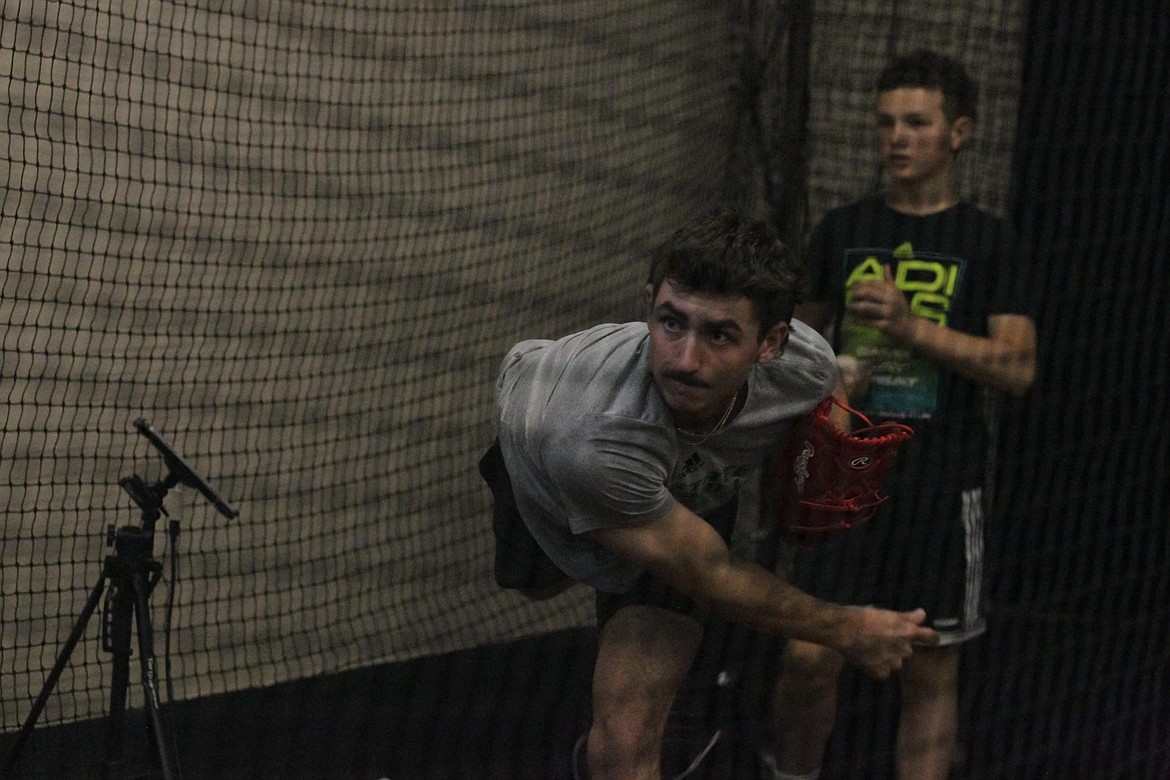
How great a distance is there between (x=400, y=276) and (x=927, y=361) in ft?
4.35

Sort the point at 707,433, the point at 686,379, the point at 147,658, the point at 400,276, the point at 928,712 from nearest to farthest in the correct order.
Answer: the point at 686,379
the point at 707,433
the point at 147,658
the point at 928,712
the point at 400,276

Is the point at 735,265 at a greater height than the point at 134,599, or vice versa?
the point at 735,265

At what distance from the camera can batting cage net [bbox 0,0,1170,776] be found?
2.80 m

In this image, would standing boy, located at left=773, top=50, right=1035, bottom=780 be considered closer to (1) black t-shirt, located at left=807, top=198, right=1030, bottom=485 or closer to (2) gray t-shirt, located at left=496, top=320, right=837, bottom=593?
(1) black t-shirt, located at left=807, top=198, right=1030, bottom=485

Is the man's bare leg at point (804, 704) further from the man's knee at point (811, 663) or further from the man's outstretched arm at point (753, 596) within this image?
the man's outstretched arm at point (753, 596)

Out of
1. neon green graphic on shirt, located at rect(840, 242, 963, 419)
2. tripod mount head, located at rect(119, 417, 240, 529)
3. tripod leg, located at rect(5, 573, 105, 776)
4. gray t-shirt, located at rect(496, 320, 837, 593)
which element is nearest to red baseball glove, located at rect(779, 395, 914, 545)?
gray t-shirt, located at rect(496, 320, 837, 593)

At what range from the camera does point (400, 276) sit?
3.25 meters

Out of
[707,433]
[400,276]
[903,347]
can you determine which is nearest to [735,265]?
[707,433]

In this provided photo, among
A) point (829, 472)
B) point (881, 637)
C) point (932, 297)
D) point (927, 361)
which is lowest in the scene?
point (881, 637)

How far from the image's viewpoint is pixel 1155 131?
11.7 feet

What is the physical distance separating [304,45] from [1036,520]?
2248 millimetres

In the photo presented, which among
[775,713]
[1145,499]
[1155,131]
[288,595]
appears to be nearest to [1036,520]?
[1145,499]

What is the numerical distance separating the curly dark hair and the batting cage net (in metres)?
0.98

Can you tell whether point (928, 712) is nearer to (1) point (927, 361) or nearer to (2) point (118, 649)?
(1) point (927, 361)
